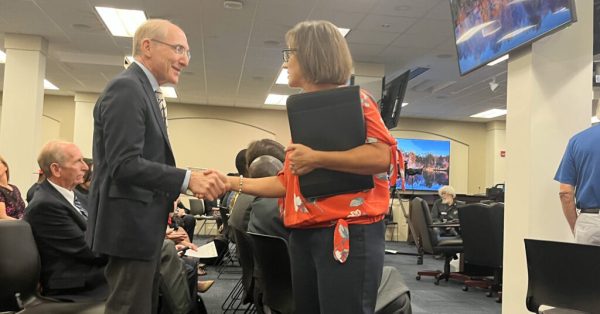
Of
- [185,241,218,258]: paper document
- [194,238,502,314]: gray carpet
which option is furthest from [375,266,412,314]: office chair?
[194,238,502,314]: gray carpet

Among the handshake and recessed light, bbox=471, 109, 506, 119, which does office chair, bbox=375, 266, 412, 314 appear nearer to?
the handshake

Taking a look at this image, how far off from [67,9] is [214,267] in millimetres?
3788

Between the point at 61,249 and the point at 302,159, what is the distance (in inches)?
58.0

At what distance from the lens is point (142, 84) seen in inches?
61.5

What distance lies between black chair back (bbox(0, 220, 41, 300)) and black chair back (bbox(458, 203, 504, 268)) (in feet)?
13.8

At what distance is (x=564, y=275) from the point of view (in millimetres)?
2020

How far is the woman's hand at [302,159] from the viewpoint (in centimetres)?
136

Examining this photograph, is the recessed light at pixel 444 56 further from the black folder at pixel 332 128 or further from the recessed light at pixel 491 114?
the black folder at pixel 332 128

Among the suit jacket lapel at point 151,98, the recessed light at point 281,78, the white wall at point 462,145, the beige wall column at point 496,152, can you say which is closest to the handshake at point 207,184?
the suit jacket lapel at point 151,98

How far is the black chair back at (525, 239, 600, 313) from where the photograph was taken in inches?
75.7

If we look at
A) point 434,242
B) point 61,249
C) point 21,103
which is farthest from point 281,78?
point 61,249

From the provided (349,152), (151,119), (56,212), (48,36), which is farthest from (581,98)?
(48,36)

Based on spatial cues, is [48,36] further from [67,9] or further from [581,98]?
[581,98]

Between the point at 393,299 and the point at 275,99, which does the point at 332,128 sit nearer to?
the point at 393,299
